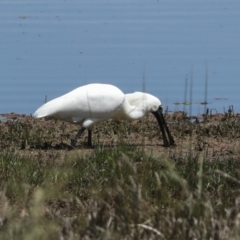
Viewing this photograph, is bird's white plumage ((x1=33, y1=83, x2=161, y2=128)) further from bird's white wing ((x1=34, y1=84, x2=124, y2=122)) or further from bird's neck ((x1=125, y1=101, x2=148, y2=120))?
bird's neck ((x1=125, y1=101, x2=148, y2=120))

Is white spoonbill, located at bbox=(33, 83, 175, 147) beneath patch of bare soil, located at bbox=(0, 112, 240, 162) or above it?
above

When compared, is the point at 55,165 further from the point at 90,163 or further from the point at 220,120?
the point at 220,120

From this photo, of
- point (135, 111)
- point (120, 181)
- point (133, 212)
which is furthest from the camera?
point (135, 111)

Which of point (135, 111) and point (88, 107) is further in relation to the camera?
point (135, 111)

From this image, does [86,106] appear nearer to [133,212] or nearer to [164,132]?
[164,132]

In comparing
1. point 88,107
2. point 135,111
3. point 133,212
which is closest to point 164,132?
point 135,111

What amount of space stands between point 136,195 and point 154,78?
287 inches

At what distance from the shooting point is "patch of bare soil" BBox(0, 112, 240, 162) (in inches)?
357

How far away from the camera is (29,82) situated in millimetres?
12000

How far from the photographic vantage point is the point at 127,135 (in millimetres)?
10047

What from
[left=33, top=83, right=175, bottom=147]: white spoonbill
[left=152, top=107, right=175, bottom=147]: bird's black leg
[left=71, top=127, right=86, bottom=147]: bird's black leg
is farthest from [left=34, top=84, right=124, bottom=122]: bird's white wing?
[left=152, top=107, right=175, bottom=147]: bird's black leg

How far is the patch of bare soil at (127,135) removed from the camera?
9.06 metres

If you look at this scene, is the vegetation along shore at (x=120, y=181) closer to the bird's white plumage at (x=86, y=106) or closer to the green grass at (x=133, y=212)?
the green grass at (x=133, y=212)

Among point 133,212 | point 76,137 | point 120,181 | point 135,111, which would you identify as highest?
point 135,111
